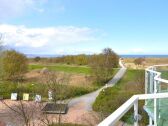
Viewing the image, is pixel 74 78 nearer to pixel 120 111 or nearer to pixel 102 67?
pixel 102 67

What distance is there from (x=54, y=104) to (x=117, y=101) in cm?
548

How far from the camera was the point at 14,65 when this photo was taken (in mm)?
41406

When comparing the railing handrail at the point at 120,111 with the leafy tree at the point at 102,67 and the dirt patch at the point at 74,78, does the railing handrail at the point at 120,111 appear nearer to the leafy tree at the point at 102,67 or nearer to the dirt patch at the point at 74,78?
the dirt patch at the point at 74,78

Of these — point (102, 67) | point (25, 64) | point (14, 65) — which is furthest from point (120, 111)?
point (25, 64)

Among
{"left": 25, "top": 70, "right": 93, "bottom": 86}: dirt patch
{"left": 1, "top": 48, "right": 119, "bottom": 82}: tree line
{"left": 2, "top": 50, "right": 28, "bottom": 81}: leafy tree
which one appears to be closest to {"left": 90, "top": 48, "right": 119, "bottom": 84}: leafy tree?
{"left": 1, "top": 48, "right": 119, "bottom": 82}: tree line

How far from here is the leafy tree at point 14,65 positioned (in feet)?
135

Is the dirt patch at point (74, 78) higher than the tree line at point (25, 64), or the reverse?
the tree line at point (25, 64)

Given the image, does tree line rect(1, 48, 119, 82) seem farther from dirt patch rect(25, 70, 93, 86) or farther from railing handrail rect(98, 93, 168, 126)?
railing handrail rect(98, 93, 168, 126)

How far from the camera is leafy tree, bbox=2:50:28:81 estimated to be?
41.1 m

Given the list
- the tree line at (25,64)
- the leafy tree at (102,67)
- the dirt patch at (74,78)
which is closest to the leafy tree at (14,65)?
the tree line at (25,64)

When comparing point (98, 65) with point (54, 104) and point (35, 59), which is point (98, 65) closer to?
point (54, 104)

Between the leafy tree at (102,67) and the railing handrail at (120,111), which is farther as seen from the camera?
the leafy tree at (102,67)

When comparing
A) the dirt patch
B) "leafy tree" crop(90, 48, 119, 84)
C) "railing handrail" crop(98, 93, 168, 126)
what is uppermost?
"railing handrail" crop(98, 93, 168, 126)

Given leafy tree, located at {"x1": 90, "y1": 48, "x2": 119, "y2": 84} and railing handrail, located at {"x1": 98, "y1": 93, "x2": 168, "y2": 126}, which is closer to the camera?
railing handrail, located at {"x1": 98, "y1": 93, "x2": 168, "y2": 126}
